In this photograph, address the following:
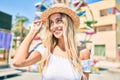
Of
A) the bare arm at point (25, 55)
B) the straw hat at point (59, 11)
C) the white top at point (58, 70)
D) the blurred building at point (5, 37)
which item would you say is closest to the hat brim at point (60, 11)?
the straw hat at point (59, 11)

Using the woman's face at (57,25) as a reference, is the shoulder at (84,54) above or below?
below

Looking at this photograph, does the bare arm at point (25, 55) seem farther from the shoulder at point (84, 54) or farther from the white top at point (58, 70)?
the shoulder at point (84, 54)

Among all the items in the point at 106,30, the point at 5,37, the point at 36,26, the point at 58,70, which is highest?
the point at 106,30

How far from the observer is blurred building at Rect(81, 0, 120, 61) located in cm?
2884

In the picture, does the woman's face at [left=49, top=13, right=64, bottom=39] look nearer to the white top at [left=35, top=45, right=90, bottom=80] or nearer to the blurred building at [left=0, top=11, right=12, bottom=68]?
the white top at [left=35, top=45, right=90, bottom=80]

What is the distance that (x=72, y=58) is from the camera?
6.67ft

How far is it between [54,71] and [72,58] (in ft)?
0.87

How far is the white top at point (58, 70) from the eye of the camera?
1864 millimetres

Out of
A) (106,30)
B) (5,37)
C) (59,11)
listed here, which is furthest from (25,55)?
(106,30)

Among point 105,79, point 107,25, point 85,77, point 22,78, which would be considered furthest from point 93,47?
point 85,77

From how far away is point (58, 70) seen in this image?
1.89 metres

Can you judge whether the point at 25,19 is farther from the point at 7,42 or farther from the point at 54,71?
the point at 54,71

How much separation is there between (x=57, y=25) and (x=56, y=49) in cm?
26

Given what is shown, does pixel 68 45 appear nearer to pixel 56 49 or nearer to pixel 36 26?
pixel 56 49
